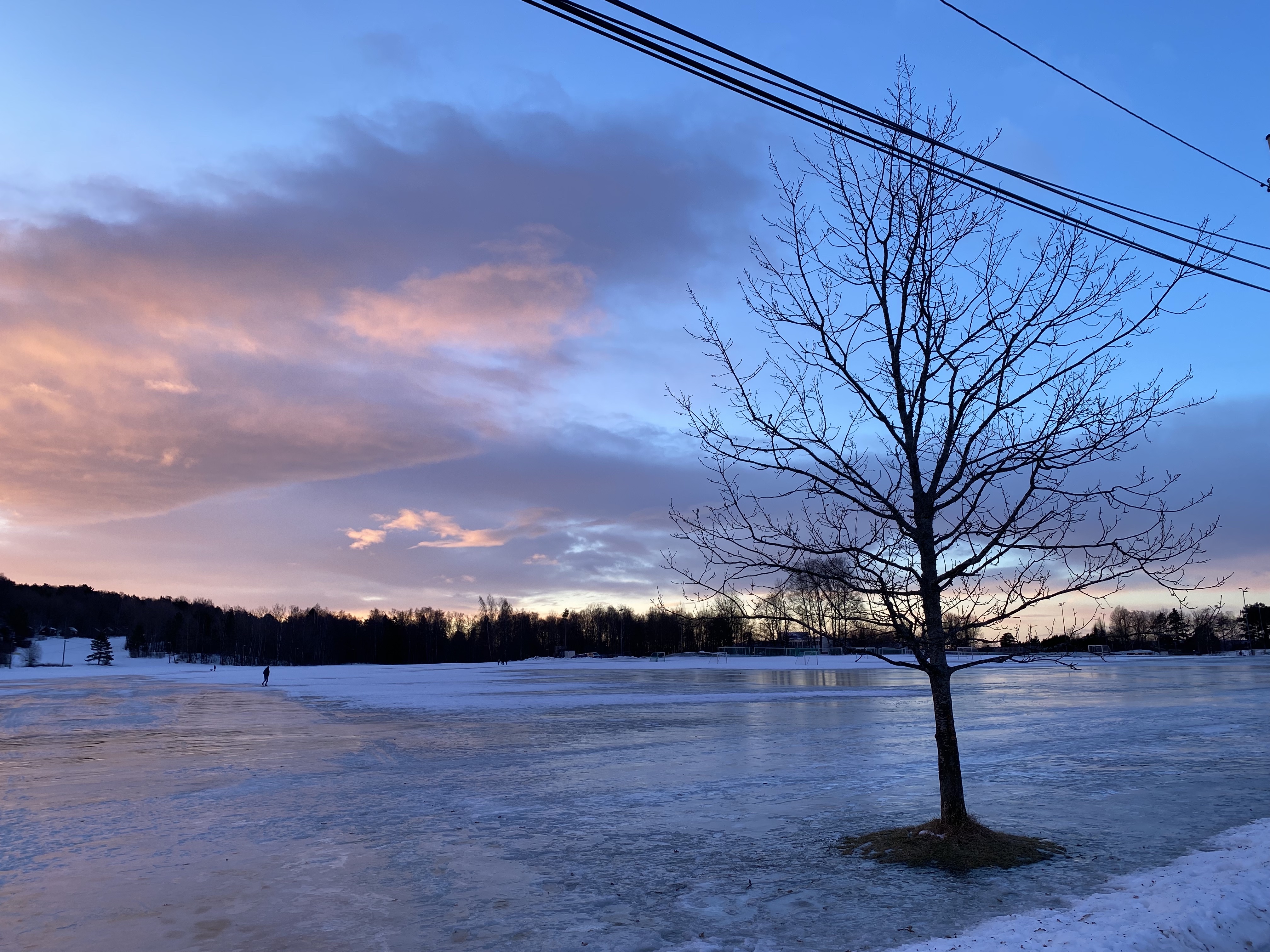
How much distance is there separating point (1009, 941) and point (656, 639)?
18268 centimetres

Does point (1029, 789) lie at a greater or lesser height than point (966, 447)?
lesser

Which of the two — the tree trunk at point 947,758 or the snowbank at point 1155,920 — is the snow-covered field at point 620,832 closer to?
the snowbank at point 1155,920

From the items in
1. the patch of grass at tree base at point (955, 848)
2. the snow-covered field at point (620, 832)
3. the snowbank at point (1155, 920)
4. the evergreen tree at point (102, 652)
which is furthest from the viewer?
the evergreen tree at point (102, 652)

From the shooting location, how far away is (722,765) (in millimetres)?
15594

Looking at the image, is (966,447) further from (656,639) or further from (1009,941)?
(656,639)

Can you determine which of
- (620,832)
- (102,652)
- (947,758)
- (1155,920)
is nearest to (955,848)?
(947,758)

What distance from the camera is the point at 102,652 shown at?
153750 millimetres

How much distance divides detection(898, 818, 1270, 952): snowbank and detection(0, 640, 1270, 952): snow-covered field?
3 cm

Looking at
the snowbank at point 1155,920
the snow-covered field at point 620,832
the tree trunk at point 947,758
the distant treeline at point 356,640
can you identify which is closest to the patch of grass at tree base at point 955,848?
the tree trunk at point 947,758

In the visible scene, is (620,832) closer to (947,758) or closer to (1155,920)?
(947,758)

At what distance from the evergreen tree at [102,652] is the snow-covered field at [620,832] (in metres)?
151

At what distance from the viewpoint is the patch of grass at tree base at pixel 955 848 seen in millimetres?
8609

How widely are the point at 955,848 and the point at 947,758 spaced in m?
0.90

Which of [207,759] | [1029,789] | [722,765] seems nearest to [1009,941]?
[1029,789]
